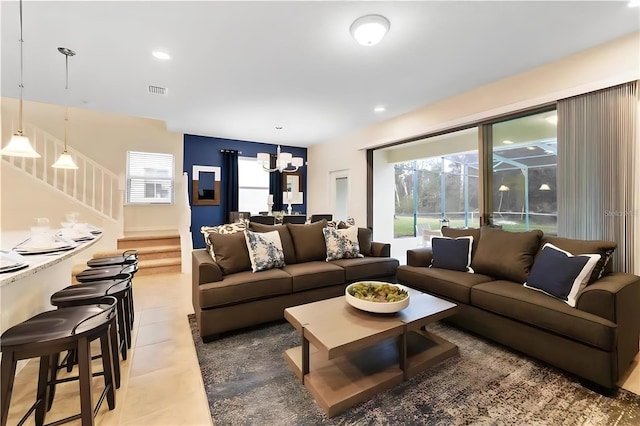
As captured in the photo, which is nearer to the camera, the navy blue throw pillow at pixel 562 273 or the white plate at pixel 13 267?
the white plate at pixel 13 267

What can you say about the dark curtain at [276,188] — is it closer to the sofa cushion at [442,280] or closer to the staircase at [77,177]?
the staircase at [77,177]

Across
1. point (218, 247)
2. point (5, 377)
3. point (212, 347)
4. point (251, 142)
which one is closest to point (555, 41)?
point (218, 247)

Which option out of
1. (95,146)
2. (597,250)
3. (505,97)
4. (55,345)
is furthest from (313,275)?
(95,146)

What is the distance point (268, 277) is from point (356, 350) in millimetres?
1266

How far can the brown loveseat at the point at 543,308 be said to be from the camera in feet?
5.99

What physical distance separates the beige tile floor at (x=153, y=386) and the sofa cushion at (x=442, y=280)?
3.64 ft

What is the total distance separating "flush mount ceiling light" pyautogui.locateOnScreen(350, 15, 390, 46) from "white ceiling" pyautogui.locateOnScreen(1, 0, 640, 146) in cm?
6

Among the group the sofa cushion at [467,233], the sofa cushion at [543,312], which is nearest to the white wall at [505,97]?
the sofa cushion at [467,233]

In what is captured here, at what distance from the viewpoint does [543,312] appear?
204 centimetres

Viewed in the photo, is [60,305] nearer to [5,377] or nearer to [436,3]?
[5,377]

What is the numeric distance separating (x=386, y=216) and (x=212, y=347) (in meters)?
4.44

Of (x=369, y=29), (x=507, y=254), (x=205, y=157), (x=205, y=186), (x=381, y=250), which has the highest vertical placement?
(x=369, y=29)

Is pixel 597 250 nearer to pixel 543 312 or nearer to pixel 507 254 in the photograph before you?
pixel 507 254

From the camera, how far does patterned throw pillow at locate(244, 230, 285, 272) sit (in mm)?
3039
